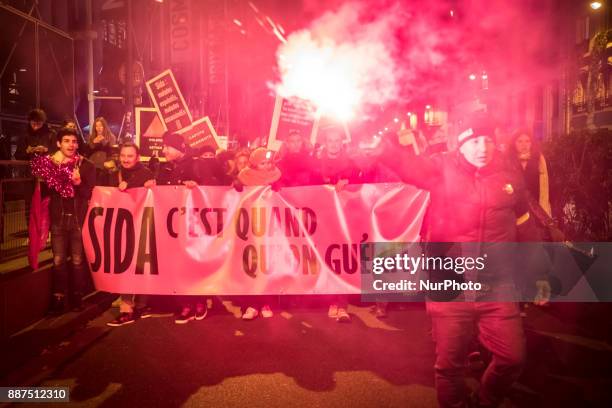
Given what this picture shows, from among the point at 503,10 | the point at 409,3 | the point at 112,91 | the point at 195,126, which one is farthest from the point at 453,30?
the point at 195,126

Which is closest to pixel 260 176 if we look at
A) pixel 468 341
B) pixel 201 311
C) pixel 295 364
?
pixel 201 311

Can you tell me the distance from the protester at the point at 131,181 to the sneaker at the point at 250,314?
1.24 metres

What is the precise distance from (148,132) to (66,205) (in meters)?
3.30

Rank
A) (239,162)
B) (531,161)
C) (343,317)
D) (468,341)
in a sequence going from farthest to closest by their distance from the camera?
(239,162)
(343,317)
(531,161)
(468,341)

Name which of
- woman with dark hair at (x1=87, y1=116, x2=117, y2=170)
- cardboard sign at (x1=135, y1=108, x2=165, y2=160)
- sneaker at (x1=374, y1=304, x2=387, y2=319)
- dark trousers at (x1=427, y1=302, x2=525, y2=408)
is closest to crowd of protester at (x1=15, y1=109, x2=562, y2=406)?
sneaker at (x1=374, y1=304, x2=387, y2=319)

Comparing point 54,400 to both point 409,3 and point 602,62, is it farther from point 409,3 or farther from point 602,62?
point 602,62

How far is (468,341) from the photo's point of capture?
10.6 feet

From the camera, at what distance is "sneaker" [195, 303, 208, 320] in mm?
6102

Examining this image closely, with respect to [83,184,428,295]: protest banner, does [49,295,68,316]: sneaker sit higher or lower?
lower

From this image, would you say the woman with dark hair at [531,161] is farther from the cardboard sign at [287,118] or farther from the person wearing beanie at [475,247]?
the cardboard sign at [287,118]

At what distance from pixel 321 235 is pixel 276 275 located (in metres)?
0.71

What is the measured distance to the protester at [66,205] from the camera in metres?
5.79

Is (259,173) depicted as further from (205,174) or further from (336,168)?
(336,168)

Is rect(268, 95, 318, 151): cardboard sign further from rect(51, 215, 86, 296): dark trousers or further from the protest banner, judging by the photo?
rect(51, 215, 86, 296): dark trousers
